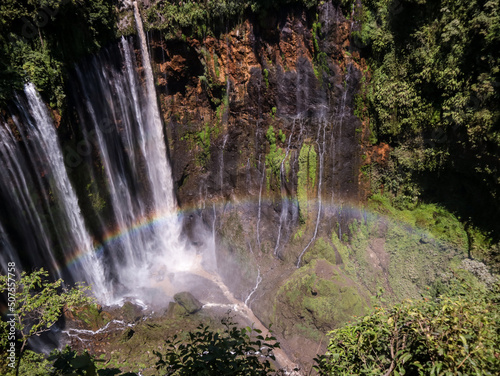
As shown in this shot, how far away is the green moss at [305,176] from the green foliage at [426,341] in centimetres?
921

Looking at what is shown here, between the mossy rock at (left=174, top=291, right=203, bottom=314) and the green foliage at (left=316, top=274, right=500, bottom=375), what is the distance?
962cm

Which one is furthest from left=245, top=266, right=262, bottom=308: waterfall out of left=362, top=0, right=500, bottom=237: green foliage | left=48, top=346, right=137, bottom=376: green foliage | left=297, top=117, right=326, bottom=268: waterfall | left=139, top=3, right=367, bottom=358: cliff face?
left=48, top=346, right=137, bottom=376: green foliage

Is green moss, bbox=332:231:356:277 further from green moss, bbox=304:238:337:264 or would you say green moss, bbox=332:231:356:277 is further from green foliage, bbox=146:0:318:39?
green foliage, bbox=146:0:318:39

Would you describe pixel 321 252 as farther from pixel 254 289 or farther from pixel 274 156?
pixel 274 156

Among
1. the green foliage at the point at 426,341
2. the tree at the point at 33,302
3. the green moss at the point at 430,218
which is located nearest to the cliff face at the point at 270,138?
the green moss at the point at 430,218

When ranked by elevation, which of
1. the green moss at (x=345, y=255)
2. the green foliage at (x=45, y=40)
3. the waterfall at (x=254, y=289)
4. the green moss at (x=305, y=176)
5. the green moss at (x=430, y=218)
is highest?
the green foliage at (x=45, y=40)

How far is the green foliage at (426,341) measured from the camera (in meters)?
3.41

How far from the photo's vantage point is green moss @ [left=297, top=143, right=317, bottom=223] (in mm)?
A: 13781

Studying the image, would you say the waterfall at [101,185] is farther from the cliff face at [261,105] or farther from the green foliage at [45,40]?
the cliff face at [261,105]

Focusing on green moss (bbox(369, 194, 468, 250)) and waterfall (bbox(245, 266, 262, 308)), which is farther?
waterfall (bbox(245, 266, 262, 308))

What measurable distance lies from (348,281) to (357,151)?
17.4 ft

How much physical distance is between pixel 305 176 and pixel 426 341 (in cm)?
1034

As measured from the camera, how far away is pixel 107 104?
13531mm

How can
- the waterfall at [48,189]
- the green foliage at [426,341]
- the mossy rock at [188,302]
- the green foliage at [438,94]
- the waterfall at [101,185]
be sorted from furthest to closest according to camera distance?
the mossy rock at [188,302] < the waterfall at [101,185] < the waterfall at [48,189] < the green foliage at [438,94] < the green foliage at [426,341]
